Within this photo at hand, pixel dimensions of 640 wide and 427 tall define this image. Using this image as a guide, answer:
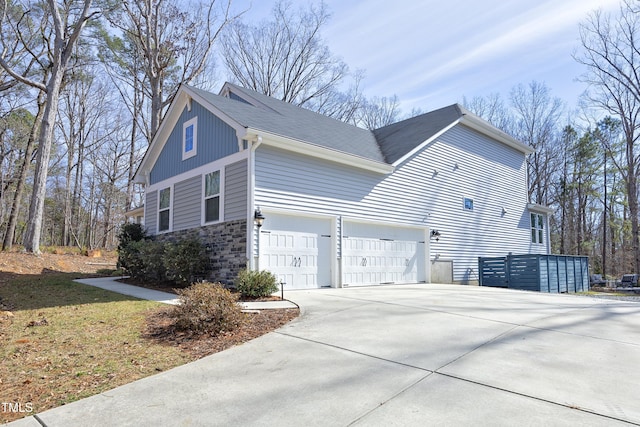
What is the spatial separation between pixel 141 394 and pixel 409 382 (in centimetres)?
240

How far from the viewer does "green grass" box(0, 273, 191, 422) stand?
3.76m

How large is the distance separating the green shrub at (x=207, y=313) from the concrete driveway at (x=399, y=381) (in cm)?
59

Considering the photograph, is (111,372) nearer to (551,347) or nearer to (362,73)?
(551,347)

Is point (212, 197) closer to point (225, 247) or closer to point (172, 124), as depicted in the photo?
point (225, 247)

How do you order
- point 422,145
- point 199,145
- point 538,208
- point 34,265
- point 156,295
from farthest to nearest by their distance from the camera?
point 538,208
point 422,145
point 34,265
point 199,145
point 156,295

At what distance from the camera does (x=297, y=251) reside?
1028cm

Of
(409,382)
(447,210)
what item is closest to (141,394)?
(409,382)

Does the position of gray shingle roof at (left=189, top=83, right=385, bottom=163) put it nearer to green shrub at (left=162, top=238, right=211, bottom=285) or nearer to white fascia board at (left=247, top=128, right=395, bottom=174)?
white fascia board at (left=247, top=128, right=395, bottom=174)

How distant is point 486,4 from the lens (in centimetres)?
1069

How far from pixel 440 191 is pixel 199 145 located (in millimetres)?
8581

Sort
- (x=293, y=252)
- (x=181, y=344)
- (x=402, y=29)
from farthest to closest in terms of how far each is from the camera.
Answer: (x=402, y=29) → (x=293, y=252) → (x=181, y=344)

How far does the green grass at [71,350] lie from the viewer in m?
3.76

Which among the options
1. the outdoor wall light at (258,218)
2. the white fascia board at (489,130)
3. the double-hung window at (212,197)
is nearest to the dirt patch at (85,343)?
the outdoor wall light at (258,218)

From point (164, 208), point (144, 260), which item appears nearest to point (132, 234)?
point (164, 208)
